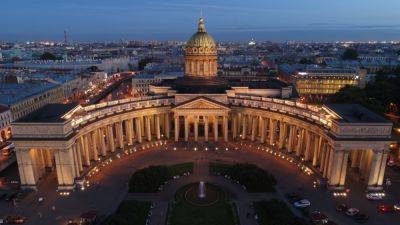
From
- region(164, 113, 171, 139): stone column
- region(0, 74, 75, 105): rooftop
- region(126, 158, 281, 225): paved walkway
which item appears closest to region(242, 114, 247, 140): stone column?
region(164, 113, 171, 139): stone column

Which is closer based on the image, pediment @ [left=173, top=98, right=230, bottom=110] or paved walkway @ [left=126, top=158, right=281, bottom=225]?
paved walkway @ [left=126, top=158, right=281, bottom=225]

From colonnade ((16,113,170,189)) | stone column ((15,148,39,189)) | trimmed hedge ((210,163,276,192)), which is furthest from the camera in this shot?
colonnade ((16,113,170,189))

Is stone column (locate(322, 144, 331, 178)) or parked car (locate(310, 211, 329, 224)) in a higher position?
stone column (locate(322, 144, 331, 178))

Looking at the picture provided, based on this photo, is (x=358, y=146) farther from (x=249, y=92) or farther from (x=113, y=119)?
(x=113, y=119)

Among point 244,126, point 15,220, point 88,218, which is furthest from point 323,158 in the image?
point 15,220

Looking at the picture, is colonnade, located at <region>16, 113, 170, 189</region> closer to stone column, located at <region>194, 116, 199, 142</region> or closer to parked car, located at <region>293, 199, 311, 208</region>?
stone column, located at <region>194, 116, 199, 142</region>

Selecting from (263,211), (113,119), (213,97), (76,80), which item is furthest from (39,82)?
(263,211)
